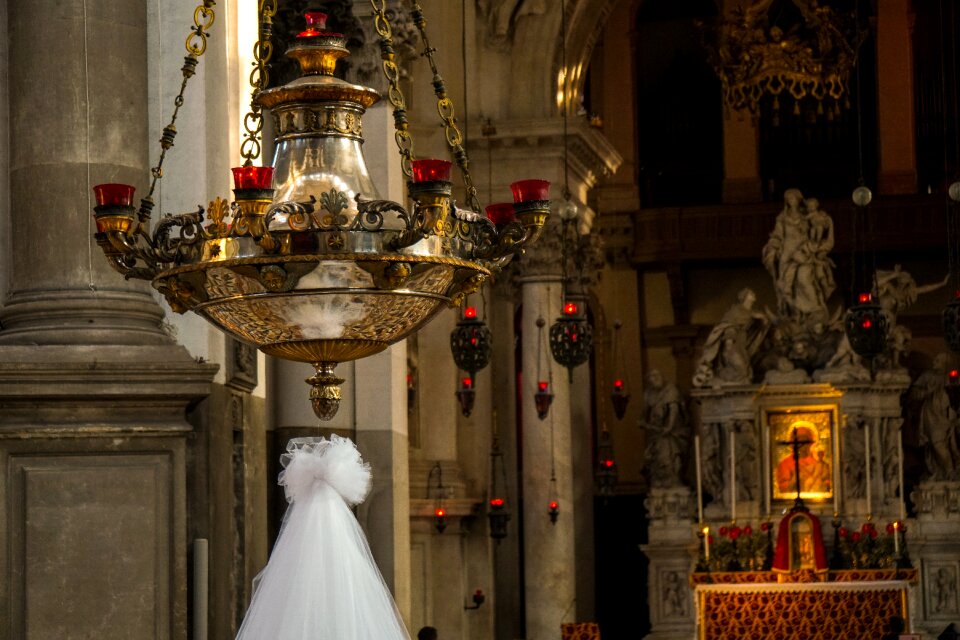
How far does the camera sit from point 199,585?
7.29 meters

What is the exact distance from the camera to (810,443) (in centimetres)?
2067

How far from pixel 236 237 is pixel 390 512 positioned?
256 inches

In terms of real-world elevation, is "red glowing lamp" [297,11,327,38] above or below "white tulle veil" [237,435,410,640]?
above

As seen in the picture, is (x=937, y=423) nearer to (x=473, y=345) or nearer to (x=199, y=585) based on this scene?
(x=473, y=345)

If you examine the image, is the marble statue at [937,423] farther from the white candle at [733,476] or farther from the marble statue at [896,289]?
the white candle at [733,476]

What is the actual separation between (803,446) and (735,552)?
1.64 m

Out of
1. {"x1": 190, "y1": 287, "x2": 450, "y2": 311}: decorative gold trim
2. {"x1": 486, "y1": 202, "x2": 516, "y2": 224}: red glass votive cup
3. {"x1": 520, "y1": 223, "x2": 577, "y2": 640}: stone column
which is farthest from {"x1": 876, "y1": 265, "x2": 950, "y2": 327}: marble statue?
{"x1": 190, "y1": 287, "x2": 450, "y2": 311}: decorative gold trim

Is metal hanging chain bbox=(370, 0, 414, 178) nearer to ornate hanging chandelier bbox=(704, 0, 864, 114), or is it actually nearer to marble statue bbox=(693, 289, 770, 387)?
ornate hanging chandelier bbox=(704, 0, 864, 114)

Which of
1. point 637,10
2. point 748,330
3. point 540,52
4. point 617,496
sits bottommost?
point 617,496

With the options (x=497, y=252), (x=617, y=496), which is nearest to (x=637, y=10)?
(x=617, y=496)

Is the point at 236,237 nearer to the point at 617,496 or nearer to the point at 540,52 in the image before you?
the point at 540,52

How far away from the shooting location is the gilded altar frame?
67.5 ft

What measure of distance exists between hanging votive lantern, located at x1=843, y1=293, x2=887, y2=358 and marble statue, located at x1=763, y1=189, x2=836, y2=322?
17.7ft

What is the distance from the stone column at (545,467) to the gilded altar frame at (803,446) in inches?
95.0
